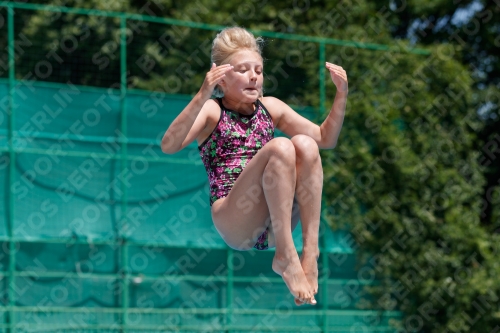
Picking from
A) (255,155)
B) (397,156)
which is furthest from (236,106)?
(397,156)

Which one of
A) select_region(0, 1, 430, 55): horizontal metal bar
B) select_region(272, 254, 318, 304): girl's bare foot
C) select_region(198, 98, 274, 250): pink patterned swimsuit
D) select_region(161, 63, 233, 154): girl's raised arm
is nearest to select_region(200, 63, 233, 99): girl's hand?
select_region(161, 63, 233, 154): girl's raised arm

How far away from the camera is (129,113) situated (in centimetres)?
729

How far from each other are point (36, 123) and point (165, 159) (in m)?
1.05

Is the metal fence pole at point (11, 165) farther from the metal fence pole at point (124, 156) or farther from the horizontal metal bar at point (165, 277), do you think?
the metal fence pole at point (124, 156)

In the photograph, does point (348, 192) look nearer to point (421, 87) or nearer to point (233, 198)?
point (421, 87)

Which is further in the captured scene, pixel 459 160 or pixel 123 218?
pixel 459 160

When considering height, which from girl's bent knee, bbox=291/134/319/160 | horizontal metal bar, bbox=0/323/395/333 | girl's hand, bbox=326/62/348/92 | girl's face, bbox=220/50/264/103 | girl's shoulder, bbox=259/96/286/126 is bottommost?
horizontal metal bar, bbox=0/323/395/333

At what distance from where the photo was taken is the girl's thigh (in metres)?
3.80

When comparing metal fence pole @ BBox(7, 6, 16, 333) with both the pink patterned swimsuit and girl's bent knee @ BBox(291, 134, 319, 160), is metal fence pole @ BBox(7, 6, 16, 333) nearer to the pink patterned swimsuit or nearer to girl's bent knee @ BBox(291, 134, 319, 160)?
the pink patterned swimsuit

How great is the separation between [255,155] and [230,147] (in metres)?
0.35

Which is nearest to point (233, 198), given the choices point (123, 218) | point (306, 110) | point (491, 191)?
point (123, 218)

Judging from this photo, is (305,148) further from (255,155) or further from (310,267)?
(310,267)

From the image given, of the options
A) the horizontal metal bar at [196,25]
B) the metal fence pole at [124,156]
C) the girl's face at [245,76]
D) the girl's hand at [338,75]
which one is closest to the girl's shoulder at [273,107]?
the girl's face at [245,76]

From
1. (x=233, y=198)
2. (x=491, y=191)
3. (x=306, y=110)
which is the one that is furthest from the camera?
(x=491, y=191)
